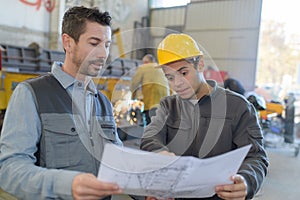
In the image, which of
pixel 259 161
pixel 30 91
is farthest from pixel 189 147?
pixel 30 91

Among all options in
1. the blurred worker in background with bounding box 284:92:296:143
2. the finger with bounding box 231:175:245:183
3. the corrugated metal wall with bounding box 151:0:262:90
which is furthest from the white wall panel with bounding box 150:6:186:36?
the finger with bounding box 231:175:245:183

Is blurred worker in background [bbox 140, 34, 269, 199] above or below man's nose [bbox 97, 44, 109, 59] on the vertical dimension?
below

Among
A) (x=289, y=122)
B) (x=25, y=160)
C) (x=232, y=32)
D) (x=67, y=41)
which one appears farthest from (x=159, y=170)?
(x=232, y=32)

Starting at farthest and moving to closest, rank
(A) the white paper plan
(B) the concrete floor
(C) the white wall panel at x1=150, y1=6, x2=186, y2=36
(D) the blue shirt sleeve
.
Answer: (C) the white wall panel at x1=150, y1=6, x2=186, y2=36, (B) the concrete floor, (D) the blue shirt sleeve, (A) the white paper plan

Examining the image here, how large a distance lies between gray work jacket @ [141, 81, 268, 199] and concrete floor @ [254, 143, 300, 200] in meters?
1.81

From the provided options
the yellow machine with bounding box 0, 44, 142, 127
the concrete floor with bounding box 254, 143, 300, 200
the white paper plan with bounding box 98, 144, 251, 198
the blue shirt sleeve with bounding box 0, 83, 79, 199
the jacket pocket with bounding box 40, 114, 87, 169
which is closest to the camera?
the white paper plan with bounding box 98, 144, 251, 198

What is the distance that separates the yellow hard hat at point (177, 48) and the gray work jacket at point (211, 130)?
0.15 metres

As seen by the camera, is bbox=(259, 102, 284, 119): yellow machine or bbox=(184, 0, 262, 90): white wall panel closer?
bbox=(259, 102, 284, 119): yellow machine

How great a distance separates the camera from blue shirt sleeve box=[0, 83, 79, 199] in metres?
0.60

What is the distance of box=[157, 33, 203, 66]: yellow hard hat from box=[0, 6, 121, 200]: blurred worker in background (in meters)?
0.17

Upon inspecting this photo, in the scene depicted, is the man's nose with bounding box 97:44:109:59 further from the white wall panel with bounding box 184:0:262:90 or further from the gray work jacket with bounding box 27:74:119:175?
the white wall panel with bounding box 184:0:262:90

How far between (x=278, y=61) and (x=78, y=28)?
6752 mm

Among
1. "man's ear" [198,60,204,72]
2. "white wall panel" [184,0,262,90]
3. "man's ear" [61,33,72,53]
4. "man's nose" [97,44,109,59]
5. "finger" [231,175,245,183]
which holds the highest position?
"white wall panel" [184,0,262,90]

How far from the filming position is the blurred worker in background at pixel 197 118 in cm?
79
